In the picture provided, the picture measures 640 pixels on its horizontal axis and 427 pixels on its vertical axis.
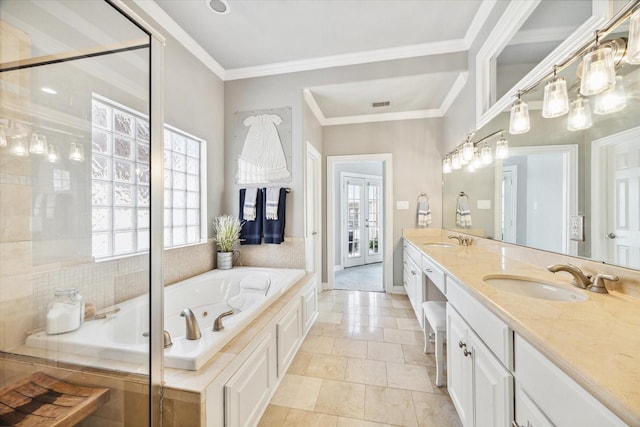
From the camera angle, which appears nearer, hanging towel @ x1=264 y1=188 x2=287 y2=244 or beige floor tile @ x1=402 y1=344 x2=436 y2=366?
beige floor tile @ x1=402 y1=344 x2=436 y2=366

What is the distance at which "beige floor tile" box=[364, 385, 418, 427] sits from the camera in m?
1.46

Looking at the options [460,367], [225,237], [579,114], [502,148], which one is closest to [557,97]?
[579,114]

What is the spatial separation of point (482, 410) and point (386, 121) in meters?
3.47

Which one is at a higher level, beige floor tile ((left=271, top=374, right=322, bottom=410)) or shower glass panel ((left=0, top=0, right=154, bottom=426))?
shower glass panel ((left=0, top=0, right=154, bottom=426))

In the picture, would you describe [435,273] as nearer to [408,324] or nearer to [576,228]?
[576,228]

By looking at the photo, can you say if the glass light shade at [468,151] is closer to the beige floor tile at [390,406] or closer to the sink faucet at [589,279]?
the sink faucet at [589,279]

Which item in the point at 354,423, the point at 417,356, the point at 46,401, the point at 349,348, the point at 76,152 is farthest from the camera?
the point at 349,348

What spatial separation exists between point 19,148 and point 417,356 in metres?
2.70

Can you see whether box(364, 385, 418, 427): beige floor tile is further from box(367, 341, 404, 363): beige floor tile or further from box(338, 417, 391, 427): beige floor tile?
box(367, 341, 404, 363): beige floor tile

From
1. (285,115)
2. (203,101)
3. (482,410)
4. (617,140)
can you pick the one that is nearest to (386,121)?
(285,115)

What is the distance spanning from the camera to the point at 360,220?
5645mm

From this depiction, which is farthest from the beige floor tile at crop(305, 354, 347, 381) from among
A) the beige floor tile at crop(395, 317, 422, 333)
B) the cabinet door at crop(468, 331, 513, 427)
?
the cabinet door at crop(468, 331, 513, 427)

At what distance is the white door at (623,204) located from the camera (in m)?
0.96

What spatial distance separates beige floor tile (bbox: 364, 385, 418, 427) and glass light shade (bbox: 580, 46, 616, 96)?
1844 millimetres
